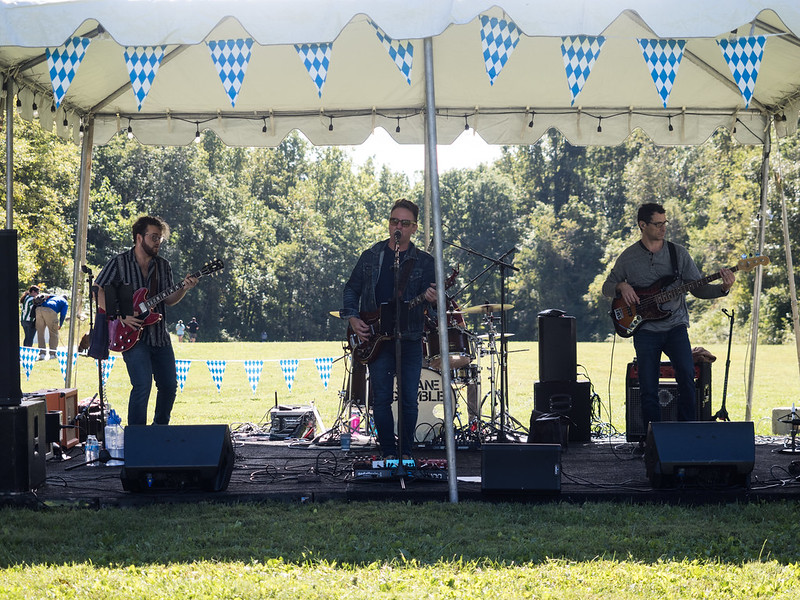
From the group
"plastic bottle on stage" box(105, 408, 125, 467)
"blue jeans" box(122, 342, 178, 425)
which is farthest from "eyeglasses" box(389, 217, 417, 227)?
"plastic bottle on stage" box(105, 408, 125, 467)

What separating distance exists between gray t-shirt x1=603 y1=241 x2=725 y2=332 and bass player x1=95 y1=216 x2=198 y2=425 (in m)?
3.41

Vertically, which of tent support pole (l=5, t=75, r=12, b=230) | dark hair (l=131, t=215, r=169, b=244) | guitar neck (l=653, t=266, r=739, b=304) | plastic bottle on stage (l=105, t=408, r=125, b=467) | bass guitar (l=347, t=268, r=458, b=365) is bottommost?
plastic bottle on stage (l=105, t=408, r=125, b=467)

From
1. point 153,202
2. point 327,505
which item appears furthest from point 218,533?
point 153,202

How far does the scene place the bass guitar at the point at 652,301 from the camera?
22.5 feet

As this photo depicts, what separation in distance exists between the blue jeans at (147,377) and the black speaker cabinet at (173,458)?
892 millimetres

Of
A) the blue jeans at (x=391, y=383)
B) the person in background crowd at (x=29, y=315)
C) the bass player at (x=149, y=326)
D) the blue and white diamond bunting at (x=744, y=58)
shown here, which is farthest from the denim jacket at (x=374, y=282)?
the person in background crowd at (x=29, y=315)

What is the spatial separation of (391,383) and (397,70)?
2857 mm

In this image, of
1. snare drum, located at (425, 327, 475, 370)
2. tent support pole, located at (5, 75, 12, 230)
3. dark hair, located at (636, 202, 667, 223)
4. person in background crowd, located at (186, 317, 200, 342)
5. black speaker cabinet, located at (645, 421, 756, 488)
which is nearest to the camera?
black speaker cabinet, located at (645, 421, 756, 488)

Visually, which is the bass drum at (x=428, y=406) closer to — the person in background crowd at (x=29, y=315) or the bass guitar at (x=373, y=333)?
the bass guitar at (x=373, y=333)

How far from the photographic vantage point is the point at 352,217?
60.8 metres

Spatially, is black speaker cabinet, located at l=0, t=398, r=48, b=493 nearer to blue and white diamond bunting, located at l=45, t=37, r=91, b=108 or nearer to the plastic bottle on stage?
the plastic bottle on stage

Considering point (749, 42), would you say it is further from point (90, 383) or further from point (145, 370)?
point (90, 383)

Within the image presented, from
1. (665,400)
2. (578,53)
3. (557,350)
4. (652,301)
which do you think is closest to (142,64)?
(578,53)

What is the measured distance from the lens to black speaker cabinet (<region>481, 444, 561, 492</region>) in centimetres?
560
